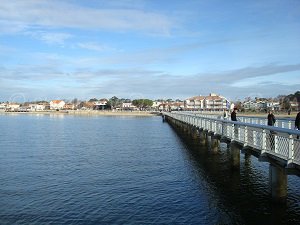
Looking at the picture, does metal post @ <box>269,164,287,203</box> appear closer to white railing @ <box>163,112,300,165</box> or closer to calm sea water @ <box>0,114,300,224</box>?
calm sea water @ <box>0,114,300,224</box>

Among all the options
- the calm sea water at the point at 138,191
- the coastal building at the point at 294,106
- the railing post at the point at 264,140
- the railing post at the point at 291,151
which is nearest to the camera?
the railing post at the point at 291,151

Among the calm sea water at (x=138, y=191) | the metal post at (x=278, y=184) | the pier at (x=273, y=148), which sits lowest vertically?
the calm sea water at (x=138, y=191)

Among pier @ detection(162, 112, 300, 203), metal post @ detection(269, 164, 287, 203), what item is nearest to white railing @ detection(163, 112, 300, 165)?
pier @ detection(162, 112, 300, 203)

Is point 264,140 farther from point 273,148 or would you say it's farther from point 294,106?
point 294,106

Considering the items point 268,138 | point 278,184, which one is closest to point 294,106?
point 268,138

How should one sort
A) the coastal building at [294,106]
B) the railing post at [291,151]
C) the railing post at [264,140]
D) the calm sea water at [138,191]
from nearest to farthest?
the railing post at [291,151] → the calm sea water at [138,191] → the railing post at [264,140] → the coastal building at [294,106]

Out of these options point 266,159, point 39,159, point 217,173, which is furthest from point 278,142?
point 39,159

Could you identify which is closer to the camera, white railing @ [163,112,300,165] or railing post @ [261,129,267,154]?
white railing @ [163,112,300,165]

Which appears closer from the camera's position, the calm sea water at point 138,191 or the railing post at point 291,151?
the railing post at point 291,151

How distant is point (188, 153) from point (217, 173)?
9.54 metres

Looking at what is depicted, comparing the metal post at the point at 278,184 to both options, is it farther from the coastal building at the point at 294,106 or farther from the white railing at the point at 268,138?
the coastal building at the point at 294,106

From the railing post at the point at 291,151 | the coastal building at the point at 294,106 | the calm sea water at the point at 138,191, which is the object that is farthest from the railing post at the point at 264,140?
the coastal building at the point at 294,106

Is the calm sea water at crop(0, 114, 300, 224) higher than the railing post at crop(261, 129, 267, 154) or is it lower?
lower

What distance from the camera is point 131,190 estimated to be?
18.1m
